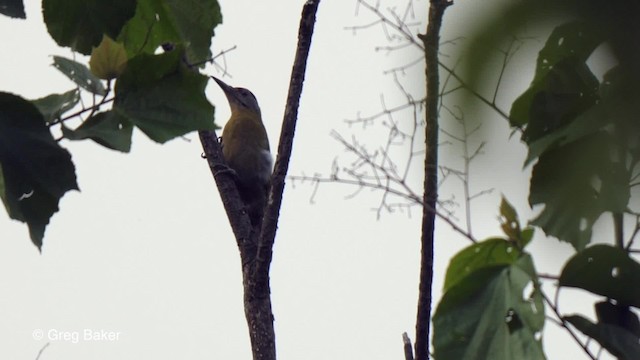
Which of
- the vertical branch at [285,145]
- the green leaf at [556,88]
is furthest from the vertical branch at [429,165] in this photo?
the vertical branch at [285,145]

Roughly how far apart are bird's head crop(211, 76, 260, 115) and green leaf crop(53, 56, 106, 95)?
6.33m

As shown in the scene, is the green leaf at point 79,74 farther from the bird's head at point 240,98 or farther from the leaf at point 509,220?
the bird's head at point 240,98

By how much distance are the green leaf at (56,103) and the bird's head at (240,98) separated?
6.44 meters

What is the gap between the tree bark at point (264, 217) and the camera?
3416mm

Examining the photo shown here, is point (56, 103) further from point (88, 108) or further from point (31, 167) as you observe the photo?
point (31, 167)

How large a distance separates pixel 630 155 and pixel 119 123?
73 centimetres

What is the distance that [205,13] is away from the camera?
151 cm

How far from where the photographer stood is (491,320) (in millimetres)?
1081

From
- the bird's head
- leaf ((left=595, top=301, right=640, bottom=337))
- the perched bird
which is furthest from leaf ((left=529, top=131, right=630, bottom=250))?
the bird's head

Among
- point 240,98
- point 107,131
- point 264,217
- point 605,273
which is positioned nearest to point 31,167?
point 107,131

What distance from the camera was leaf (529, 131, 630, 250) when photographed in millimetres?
725

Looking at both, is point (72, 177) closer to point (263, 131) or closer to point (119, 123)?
point (119, 123)

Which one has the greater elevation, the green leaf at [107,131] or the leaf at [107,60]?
the leaf at [107,60]

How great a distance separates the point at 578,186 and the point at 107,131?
72cm
